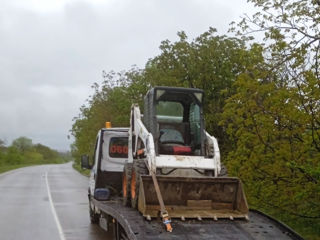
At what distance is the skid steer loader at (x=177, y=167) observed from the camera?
7.24 meters

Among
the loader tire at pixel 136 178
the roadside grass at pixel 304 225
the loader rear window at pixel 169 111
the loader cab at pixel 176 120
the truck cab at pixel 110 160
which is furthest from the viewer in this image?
the truck cab at pixel 110 160

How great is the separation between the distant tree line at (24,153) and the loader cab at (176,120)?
71958 mm

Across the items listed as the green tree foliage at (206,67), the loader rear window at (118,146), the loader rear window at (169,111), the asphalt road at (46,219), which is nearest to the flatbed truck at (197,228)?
the loader rear window at (169,111)

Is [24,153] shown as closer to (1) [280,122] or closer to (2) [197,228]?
(1) [280,122]

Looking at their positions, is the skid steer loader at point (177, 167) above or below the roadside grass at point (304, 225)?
above

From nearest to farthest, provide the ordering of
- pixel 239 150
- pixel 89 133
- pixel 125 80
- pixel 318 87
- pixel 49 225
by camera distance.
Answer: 1. pixel 318 87
2. pixel 239 150
3. pixel 49 225
4. pixel 125 80
5. pixel 89 133

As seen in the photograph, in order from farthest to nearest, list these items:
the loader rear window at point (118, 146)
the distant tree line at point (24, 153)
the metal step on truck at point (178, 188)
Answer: the distant tree line at point (24, 153) → the loader rear window at point (118, 146) → the metal step on truck at point (178, 188)

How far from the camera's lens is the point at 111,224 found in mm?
9188

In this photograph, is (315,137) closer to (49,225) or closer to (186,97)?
(186,97)

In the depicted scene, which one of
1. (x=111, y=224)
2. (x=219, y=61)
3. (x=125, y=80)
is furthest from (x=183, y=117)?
(x=125, y=80)

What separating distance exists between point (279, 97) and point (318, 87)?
0.72m

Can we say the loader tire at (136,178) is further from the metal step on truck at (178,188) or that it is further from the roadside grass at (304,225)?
the roadside grass at (304,225)

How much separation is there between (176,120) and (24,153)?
408ft

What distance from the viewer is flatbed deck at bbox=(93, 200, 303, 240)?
20.1 feet
